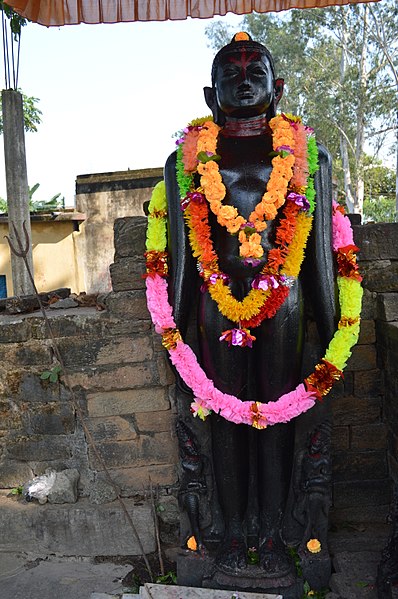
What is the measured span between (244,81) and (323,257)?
2.98 ft

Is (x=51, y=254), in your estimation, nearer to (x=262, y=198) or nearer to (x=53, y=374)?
(x=53, y=374)

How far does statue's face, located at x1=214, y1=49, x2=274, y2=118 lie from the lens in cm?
257

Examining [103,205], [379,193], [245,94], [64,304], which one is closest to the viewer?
[245,94]

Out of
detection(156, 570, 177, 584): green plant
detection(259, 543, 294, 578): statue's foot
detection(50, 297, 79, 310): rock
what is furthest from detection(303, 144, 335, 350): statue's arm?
detection(50, 297, 79, 310): rock

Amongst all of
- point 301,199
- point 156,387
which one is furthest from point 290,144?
point 156,387

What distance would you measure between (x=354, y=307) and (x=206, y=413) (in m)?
0.89

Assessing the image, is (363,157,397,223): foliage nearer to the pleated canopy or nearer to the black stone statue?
the pleated canopy

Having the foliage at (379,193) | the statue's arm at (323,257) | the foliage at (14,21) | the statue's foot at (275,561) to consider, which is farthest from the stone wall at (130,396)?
the foliage at (379,193)

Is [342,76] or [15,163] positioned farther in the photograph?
[342,76]

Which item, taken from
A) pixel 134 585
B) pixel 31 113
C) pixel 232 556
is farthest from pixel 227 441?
pixel 31 113

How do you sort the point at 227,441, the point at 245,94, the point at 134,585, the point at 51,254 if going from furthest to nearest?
the point at 51,254 < the point at 134,585 < the point at 227,441 < the point at 245,94

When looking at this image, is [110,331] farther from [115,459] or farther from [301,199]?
[301,199]

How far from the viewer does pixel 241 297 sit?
2.58 metres

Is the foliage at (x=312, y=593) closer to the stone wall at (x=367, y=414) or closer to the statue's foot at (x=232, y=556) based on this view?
the statue's foot at (x=232, y=556)
